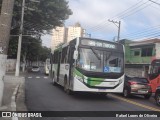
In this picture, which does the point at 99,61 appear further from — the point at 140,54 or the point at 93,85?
the point at 140,54

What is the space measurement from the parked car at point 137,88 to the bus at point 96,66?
2.87 metres

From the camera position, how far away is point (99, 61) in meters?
16.4

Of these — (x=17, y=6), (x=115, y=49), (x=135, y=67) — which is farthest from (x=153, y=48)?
(x=115, y=49)

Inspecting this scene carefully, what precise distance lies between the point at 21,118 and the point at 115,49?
820 cm

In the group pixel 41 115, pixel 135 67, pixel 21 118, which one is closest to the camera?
pixel 21 118

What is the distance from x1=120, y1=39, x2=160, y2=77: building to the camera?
44594 mm

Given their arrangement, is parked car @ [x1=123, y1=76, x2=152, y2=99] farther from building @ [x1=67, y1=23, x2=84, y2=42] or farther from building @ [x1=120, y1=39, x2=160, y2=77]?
building @ [x1=67, y1=23, x2=84, y2=42]

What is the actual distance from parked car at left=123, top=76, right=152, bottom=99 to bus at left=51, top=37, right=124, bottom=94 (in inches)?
113

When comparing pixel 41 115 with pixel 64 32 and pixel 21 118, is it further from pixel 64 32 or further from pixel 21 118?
pixel 64 32

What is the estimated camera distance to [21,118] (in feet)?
32.9

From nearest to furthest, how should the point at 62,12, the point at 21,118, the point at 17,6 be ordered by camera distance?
1. the point at 21,118
2. the point at 17,6
3. the point at 62,12

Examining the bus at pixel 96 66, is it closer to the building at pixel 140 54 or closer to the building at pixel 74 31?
the building at pixel 140 54

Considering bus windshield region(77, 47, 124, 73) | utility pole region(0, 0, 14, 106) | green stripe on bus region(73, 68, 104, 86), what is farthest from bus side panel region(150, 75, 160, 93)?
utility pole region(0, 0, 14, 106)

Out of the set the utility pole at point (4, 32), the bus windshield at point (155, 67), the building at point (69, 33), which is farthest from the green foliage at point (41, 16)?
the utility pole at point (4, 32)
